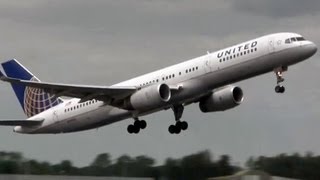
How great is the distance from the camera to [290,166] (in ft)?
320

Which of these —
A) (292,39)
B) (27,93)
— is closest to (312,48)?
(292,39)

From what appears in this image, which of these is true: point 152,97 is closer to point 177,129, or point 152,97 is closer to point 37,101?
point 177,129

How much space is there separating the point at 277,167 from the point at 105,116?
736 inches

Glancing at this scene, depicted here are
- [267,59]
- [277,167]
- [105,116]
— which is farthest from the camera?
[277,167]

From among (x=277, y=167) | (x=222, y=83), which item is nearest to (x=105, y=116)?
(x=222, y=83)

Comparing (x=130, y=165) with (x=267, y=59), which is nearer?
(x=267, y=59)

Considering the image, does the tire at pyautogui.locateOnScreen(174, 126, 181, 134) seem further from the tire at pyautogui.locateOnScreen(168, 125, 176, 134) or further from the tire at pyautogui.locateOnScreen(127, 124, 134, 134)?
the tire at pyautogui.locateOnScreen(127, 124, 134, 134)

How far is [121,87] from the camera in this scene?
8250cm

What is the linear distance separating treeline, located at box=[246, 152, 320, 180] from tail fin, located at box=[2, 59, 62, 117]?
15.9 metres

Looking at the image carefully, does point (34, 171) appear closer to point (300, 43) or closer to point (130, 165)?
point (130, 165)

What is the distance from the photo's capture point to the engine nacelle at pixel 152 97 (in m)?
79.8

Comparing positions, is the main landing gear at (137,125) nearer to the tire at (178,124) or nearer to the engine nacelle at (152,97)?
the tire at (178,124)

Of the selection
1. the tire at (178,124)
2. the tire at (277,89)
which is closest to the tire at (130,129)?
the tire at (178,124)

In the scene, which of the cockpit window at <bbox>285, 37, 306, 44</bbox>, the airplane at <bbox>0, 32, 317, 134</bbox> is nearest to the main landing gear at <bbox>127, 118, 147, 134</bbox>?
the airplane at <bbox>0, 32, 317, 134</bbox>
